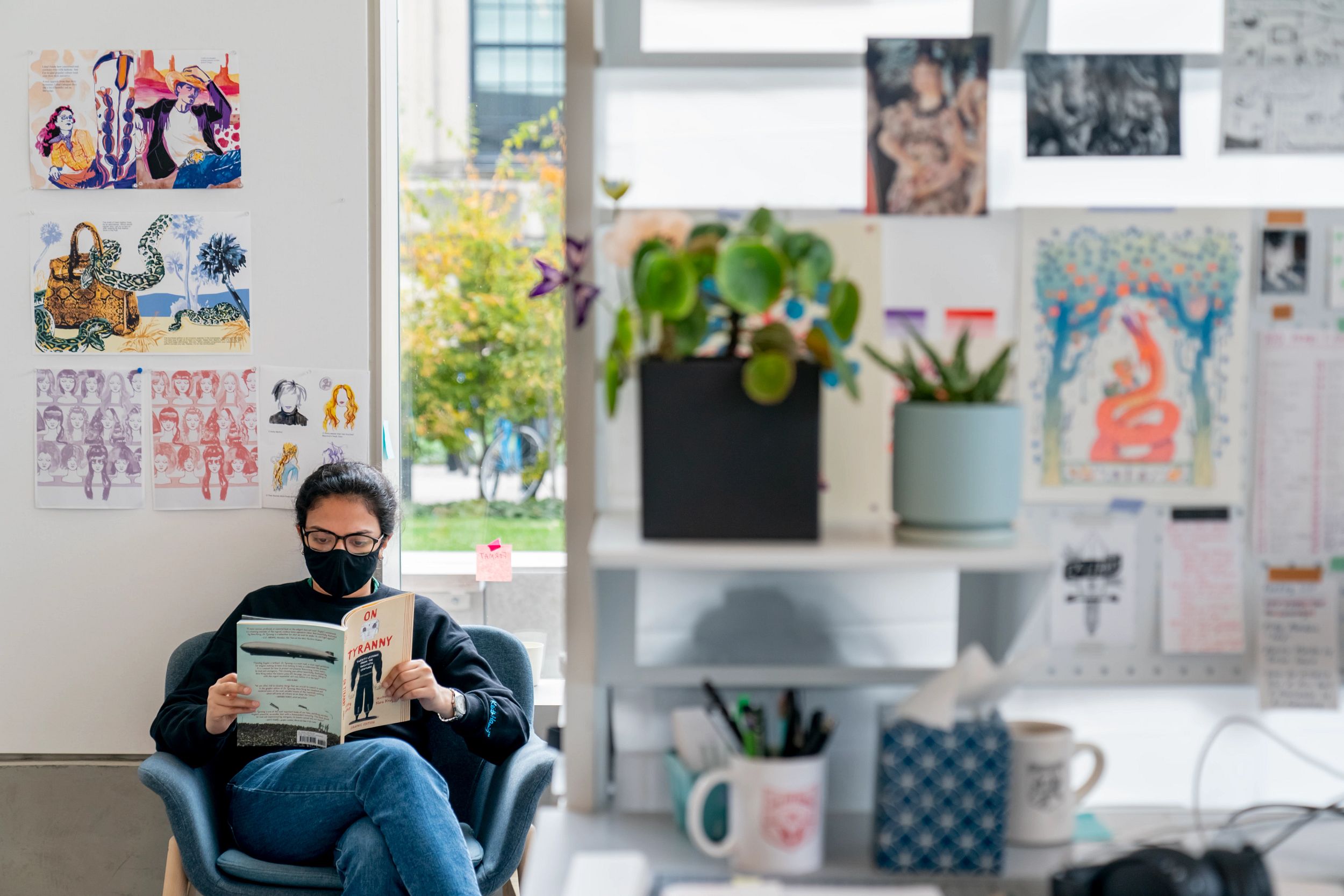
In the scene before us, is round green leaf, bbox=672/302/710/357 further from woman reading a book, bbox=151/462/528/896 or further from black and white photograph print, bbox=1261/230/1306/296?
woman reading a book, bbox=151/462/528/896

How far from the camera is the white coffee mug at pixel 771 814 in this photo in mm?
939

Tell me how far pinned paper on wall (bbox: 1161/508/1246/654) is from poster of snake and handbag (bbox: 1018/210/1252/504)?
3 cm

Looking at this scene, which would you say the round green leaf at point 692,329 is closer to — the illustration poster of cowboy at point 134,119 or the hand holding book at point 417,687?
the hand holding book at point 417,687

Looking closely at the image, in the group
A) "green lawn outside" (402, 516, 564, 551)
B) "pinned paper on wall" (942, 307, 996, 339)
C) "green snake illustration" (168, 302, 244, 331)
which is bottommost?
"green lawn outside" (402, 516, 564, 551)

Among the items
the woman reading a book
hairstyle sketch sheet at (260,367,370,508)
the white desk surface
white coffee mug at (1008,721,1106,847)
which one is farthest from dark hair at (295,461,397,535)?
white coffee mug at (1008,721,1106,847)

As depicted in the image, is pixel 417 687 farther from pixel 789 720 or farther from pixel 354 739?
pixel 789 720

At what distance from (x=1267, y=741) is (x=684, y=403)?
2.54 feet

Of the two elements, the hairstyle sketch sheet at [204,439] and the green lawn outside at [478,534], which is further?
the green lawn outside at [478,534]

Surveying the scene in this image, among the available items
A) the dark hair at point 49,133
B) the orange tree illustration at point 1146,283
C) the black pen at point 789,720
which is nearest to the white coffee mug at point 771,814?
the black pen at point 789,720

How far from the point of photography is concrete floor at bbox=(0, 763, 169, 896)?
2.17m

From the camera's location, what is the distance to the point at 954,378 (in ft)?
3.21

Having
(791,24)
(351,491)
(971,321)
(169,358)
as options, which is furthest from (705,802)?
(169,358)

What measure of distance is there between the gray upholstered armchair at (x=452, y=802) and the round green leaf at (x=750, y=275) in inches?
46.3

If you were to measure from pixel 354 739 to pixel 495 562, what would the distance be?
2.12 feet
